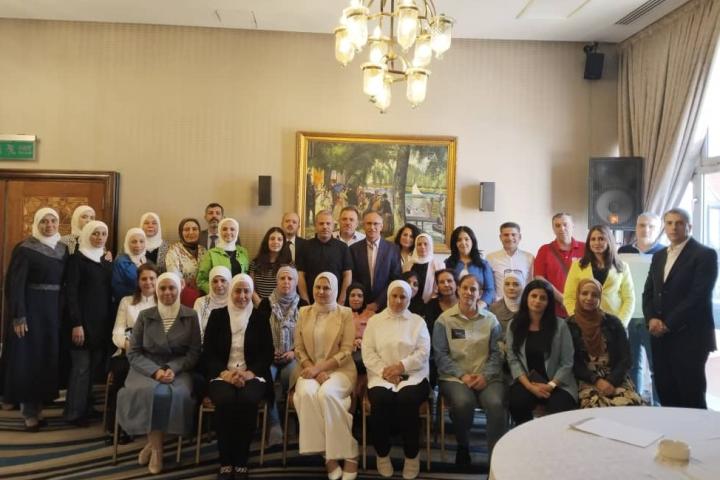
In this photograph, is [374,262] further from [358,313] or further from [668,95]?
[668,95]

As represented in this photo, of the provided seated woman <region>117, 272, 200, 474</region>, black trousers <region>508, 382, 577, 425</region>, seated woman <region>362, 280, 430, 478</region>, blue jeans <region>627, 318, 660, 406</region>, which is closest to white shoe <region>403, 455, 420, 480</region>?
seated woman <region>362, 280, 430, 478</region>

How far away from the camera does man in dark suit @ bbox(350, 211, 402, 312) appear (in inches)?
171

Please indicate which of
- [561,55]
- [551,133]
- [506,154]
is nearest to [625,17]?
[561,55]

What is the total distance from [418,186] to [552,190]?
153cm

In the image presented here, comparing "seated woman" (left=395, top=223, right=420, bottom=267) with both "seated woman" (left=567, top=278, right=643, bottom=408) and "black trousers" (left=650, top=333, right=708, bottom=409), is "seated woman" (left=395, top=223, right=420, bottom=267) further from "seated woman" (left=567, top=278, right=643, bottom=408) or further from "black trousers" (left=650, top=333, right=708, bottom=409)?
"black trousers" (left=650, top=333, right=708, bottom=409)

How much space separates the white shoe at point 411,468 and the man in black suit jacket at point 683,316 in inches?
71.3

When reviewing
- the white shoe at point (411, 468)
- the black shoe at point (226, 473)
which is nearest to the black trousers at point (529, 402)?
the white shoe at point (411, 468)

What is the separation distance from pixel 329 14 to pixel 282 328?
3.22 meters

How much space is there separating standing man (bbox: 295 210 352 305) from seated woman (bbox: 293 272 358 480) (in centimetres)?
66

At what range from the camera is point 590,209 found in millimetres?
5352

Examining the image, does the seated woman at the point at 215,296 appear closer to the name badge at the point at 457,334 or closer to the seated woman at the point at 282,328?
the seated woman at the point at 282,328

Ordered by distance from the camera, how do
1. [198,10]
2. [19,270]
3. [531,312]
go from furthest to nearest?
[198,10], [19,270], [531,312]

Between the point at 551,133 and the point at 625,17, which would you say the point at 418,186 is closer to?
the point at 551,133

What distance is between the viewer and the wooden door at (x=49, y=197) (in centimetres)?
551
